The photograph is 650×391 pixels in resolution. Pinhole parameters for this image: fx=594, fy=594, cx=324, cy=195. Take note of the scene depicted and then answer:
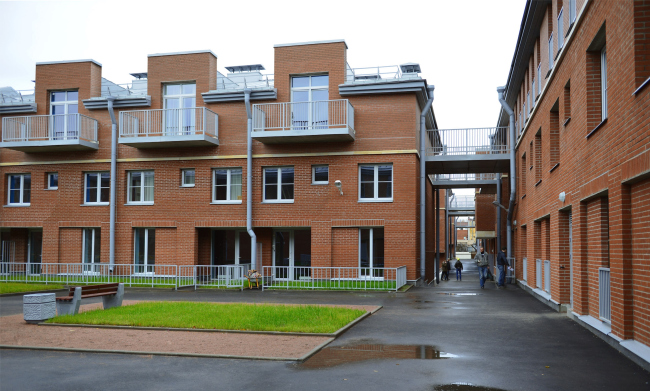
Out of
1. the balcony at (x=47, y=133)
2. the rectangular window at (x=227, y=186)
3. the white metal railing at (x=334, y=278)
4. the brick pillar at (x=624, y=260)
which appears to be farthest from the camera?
the balcony at (x=47, y=133)

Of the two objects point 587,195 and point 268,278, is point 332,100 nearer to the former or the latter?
point 268,278

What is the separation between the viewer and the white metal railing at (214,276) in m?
21.2

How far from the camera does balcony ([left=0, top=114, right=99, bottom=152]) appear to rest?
2478 centimetres

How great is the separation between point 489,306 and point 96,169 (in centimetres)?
1793

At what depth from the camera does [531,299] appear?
56.2 feet

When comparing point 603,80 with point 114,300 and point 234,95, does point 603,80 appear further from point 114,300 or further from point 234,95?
point 234,95

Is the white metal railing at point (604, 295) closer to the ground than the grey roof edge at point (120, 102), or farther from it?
closer to the ground

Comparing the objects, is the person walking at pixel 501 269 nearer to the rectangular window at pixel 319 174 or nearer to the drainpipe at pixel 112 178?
the rectangular window at pixel 319 174

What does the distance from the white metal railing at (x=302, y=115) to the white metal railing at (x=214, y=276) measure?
5456 millimetres

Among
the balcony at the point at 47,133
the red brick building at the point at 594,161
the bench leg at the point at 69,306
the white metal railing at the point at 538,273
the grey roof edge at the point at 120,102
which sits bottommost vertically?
the bench leg at the point at 69,306

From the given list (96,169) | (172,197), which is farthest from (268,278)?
(96,169)

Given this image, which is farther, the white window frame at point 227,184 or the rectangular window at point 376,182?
the white window frame at point 227,184

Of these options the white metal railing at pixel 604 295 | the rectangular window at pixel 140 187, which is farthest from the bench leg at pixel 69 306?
the rectangular window at pixel 140 187

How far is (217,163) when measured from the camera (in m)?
24.2
